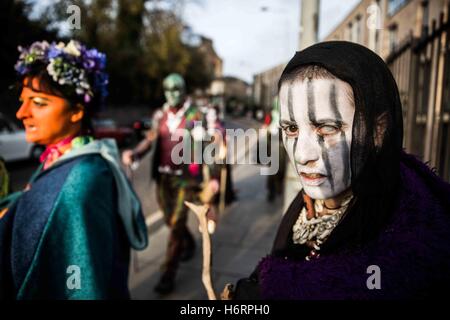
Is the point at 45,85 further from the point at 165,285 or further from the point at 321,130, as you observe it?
the point at 165,285

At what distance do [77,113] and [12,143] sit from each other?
855 centimetres

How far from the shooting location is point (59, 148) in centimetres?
198

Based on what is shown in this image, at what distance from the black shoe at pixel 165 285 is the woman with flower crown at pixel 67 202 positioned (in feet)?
4.04

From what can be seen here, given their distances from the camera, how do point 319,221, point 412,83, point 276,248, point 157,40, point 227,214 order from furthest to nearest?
point 157,40 → point 227,214 → point 412,83 → point 276,248 → point 319,221

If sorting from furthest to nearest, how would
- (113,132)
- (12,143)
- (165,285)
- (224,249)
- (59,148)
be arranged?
(113,132)
(12,143)
(224,249)
(165,285)
(59,148)

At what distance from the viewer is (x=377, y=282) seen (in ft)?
2.93

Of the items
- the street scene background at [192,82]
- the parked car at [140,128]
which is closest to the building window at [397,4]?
the street scene background at [192,82]

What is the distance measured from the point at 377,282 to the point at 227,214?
189 inches

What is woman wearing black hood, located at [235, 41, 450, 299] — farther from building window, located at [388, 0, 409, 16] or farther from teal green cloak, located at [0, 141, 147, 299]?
building window, located at [388, 0, 409, 16]

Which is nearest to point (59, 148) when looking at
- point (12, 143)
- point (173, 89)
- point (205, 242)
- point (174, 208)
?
point (205, 242)

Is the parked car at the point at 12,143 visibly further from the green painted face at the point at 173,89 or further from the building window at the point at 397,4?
the building window at the point at 397,4

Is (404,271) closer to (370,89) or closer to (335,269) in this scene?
(335,269)

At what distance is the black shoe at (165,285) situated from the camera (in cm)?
321

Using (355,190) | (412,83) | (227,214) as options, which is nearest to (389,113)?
(355,190)
